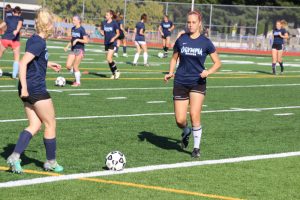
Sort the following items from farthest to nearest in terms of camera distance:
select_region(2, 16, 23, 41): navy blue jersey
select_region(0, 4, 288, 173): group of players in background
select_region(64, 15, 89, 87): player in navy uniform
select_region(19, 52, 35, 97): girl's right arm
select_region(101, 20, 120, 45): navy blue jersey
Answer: select_region(101, 20, 120, 45): navy blue jersey → select_region(2, 16, 23, 41): navy blue jersey → select_region(64, 15, 89, 87): player in navy uniform → select_region(0, 4, 288, 173): group of players in background → select_region(19, 52, 35, 97): girl's right arm

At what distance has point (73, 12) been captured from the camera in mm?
56938

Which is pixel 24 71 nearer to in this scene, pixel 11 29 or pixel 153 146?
pixel 153 146

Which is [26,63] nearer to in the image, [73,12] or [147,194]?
[147,194]

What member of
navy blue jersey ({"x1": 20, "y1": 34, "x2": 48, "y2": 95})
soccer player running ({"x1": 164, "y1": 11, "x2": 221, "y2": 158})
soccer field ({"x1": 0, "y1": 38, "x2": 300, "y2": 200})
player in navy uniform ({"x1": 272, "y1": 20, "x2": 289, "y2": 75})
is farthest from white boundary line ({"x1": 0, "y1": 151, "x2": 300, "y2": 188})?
player in navy uniform ({"x1": 272, "y1": 20, "x2": 289, "y2": 75})

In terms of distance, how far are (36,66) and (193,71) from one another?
261 cm

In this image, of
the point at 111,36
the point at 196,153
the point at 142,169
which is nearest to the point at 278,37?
the point at 111,36

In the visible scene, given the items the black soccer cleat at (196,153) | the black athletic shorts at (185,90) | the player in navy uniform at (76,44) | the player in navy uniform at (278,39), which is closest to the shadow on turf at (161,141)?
the black soccer cleat at (196,153)

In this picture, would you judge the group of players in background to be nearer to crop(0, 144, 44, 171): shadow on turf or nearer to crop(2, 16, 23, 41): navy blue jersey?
crop(0, 144, 44, 171): shadow on turf

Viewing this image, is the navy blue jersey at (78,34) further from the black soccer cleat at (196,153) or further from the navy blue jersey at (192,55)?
the black soccer cleat at (196,153)

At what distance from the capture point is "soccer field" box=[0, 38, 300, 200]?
7676 millimetres

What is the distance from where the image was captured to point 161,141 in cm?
1108

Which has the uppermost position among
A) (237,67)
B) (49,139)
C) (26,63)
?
(26,63)

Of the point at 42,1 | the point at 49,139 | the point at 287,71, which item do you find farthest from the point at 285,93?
the point at 42,1

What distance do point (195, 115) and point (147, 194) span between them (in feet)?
8.59
